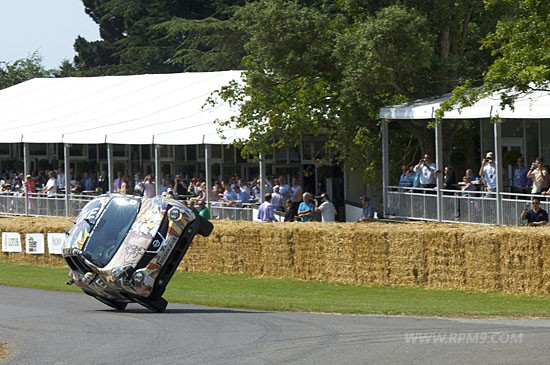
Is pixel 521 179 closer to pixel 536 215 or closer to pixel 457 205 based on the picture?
pixel 457 205

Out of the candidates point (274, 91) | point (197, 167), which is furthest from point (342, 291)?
point (197, 167)

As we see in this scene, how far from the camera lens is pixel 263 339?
15.1 meters

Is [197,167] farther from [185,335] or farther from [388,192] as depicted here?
[185,335]

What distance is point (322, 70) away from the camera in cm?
3488

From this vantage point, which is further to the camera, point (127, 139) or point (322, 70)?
point (127, 139)

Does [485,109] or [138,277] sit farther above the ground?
[485,109]

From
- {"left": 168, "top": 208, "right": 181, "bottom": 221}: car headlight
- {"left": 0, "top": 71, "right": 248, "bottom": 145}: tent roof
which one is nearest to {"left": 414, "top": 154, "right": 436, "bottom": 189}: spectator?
{"left": 0, "top": 71, "right": 248, "bottom": 145}: tent roof

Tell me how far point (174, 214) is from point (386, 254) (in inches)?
312

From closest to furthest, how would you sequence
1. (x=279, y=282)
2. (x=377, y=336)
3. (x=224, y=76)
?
(x=377, y=336) → (x=279, y=282) → (x=224, y=76)

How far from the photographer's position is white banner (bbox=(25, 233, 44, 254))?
34.9 metres

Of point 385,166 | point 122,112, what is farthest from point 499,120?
point 122,112

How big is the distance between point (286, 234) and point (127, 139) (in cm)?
1441

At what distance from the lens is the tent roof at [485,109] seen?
1052 inches

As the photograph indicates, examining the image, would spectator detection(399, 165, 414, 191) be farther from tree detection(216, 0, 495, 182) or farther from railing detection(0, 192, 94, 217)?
railing detection(0, 192, 94, 217)
